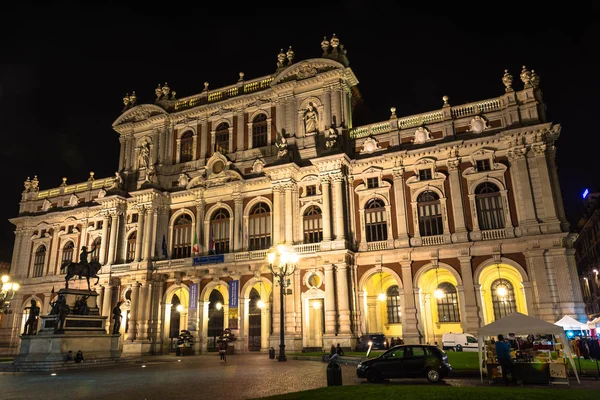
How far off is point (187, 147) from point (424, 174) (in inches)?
889

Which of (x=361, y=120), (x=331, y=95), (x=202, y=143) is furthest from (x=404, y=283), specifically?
(x=202, y=143)

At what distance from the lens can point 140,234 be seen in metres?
41.5

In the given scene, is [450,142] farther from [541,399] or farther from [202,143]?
[541,399]

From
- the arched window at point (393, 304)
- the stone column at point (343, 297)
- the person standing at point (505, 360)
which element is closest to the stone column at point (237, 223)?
the stone column at point (343, 297)

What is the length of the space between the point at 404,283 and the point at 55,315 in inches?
861

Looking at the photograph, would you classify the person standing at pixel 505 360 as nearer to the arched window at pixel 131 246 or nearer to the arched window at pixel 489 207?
the arched window at pixel 489 207

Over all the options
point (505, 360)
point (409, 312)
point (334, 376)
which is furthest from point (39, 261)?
point (505, 360)

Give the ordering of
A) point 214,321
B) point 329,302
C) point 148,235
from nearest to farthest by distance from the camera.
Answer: point 329,302
point 214,321
point 148,235

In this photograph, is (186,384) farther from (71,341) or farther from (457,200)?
(457,200)

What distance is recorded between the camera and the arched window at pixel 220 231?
39938 millimetres

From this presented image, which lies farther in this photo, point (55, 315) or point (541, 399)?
point (55, 315)

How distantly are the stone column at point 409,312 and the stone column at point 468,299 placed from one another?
10.3 feet

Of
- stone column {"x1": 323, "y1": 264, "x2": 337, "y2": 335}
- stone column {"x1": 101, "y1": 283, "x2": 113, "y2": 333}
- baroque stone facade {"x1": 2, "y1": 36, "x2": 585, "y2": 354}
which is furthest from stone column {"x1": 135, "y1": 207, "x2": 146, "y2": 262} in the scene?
stone column {"x1": 323, "y1": 264, "x2": 337, "y2": 335}

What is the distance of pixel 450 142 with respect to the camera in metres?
33.6
